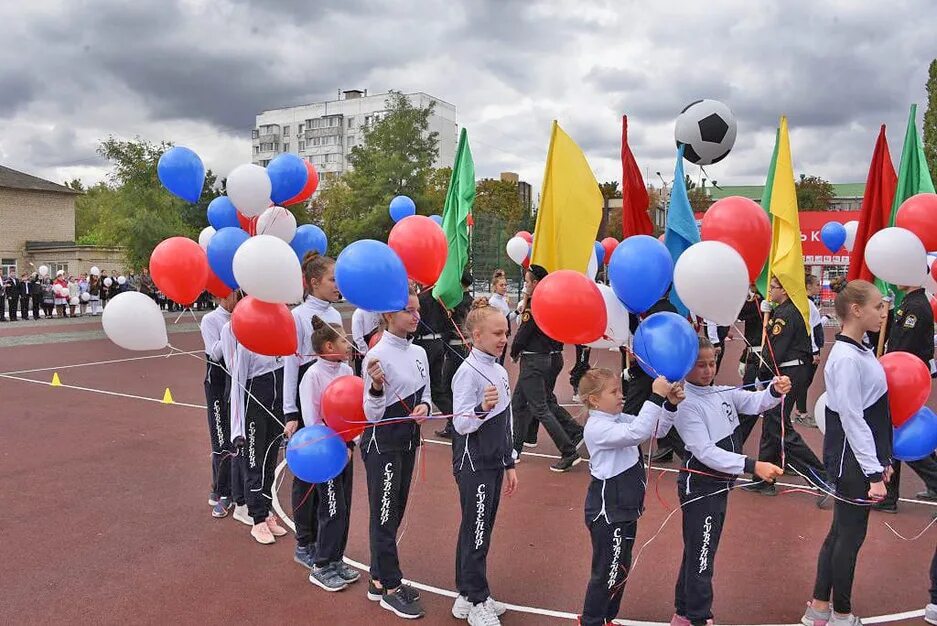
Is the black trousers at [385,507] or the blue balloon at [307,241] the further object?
the blue balloon at [307,241]

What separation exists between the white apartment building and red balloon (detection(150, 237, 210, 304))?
81784mm

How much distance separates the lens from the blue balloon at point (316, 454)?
14.1 ft

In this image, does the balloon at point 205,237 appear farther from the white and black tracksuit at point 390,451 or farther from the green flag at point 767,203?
the green flag at point 767,203

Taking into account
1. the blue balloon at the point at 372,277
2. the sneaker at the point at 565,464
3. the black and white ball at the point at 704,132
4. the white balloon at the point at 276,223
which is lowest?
the sneaker at the point at 565,464

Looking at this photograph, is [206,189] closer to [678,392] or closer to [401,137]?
[401,137]

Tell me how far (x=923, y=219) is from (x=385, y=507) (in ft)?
13.7

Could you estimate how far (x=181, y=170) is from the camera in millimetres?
5910

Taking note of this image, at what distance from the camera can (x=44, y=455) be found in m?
7.98

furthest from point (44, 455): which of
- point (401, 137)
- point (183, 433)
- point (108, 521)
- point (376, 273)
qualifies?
point (401, 137)

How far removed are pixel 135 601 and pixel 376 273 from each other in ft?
8.42

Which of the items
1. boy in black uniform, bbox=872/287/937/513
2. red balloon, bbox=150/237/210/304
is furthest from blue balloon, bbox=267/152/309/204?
boy in black uniform, bbox=872/287/937/513

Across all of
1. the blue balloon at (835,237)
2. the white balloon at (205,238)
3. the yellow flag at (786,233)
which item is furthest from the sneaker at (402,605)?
the blue balloon at (835,237)

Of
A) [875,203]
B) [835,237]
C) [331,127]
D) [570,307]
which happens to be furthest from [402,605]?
[331,127]

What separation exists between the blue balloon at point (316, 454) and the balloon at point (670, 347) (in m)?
1.89
